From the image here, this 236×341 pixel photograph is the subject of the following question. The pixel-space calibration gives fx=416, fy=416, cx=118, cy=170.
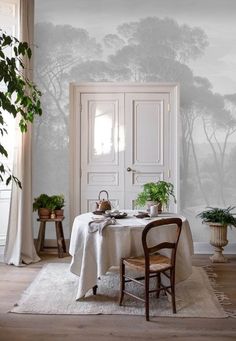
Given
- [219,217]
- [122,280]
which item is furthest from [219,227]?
[122,280]

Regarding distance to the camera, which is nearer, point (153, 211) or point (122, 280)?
point (122, 280)

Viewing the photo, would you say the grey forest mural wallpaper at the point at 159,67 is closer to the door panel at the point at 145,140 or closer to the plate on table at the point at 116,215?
the door panel at the point at 145,140

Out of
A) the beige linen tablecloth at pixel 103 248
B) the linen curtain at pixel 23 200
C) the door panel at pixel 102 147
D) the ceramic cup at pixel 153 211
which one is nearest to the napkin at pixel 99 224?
the beige linen tablecloth at pixel 103 248

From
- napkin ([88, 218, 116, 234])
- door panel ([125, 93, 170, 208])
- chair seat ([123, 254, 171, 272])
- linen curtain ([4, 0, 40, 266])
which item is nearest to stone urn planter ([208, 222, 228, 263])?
door panel ([125, 93, 170, 208])

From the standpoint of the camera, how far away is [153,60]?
6.00 metres

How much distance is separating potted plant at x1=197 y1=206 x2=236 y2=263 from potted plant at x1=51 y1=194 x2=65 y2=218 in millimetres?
1972

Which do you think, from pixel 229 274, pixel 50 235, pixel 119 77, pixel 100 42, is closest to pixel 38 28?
pixel 100 42

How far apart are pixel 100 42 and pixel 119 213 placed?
289 centimetres

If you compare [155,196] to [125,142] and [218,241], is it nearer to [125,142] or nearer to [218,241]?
[218,241]

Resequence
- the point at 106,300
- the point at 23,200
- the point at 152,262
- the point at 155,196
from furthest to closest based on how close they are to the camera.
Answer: the point at 23,200, the point at 155,196, the point at 106,300, the point at 152,262

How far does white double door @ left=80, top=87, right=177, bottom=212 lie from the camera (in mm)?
6098

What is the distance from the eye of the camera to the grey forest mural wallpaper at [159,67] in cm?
595

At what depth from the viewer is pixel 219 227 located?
5520 millimetres

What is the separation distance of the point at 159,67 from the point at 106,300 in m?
3.48
